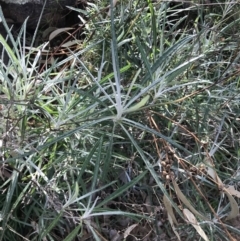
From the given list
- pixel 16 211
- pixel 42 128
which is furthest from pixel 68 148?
pixel 16 211

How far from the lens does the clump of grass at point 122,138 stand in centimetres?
113

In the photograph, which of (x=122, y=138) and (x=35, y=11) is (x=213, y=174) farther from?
(x=35, y=11)

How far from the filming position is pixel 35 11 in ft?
4.64

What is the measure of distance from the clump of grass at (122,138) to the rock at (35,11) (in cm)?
12

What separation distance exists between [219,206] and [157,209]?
184 mm

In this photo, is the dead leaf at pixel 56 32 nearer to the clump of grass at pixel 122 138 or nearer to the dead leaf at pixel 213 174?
the clump of grass at pixel 122 138

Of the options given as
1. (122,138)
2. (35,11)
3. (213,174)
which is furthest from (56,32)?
(213,174)

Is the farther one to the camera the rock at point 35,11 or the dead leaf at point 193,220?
the rock at point 35,11

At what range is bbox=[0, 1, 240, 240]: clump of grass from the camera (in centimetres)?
113

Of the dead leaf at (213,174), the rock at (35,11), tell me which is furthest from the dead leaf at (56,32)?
the dead leaf at (213,174)

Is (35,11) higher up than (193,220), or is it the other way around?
(35,11)

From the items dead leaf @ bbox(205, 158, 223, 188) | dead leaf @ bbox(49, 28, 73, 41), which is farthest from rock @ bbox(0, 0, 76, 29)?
dead leaf @ bbox(205, 158, 223, 188)

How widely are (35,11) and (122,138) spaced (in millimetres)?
516

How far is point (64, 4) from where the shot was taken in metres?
1.47
